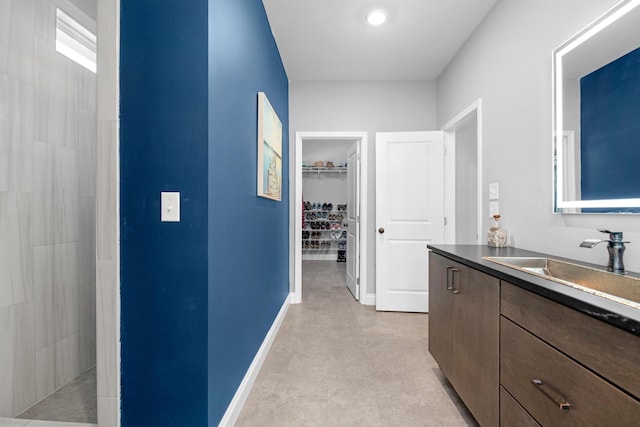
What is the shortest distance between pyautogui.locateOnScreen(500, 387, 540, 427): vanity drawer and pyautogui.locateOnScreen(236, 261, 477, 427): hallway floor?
0.49 meters

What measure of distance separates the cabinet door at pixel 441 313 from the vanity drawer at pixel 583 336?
601 mm

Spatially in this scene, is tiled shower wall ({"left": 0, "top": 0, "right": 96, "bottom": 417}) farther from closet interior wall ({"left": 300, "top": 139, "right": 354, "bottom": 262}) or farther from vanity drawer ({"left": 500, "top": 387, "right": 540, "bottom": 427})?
closet interior wall ({"left": 300, "top": 139, "right": 354, "bottom": 262})

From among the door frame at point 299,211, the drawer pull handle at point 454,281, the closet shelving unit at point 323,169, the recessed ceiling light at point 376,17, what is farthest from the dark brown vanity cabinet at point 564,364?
the closet shelving unit at point 323,169

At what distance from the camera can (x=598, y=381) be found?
0.75 m

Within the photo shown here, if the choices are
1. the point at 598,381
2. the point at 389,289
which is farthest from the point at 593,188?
the point at 389,289

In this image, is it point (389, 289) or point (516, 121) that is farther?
point (389, 289)

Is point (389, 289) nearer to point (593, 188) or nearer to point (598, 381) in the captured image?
point (593, 188)

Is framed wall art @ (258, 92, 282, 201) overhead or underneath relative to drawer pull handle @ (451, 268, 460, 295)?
overhead

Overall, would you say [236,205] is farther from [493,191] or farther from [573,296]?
[493,191]

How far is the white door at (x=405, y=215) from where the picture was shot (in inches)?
126

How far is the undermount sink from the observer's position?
41.6 inches

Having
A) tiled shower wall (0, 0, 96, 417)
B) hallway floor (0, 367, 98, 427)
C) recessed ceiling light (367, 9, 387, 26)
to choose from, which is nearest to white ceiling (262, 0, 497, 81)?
recessed ceiling light (367, 9, 387, 26)

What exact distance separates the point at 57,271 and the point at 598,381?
8.49 feet

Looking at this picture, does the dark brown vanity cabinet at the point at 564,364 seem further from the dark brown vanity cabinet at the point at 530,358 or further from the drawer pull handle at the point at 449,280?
the drawer pull handle at the point at 449,280
